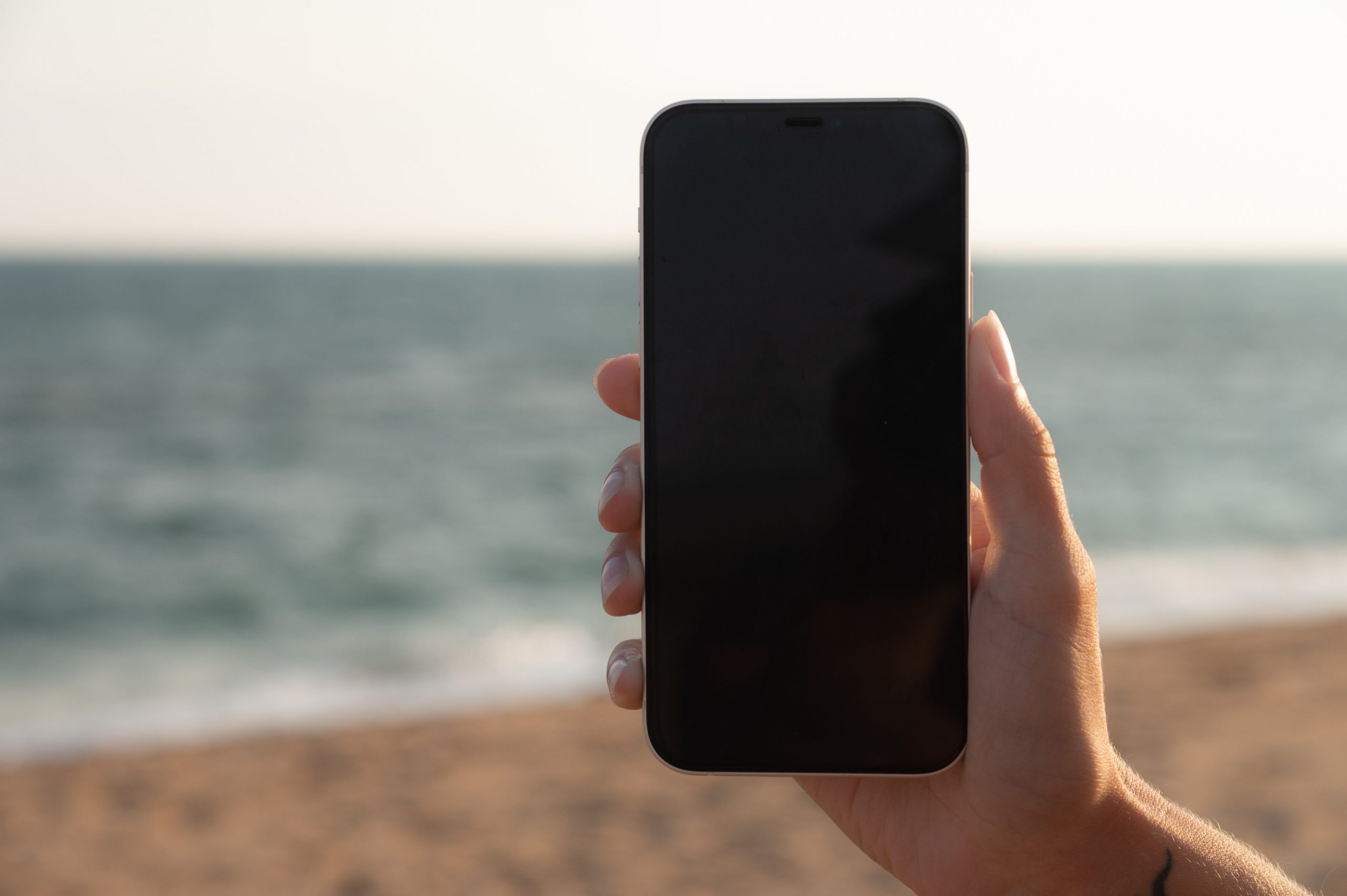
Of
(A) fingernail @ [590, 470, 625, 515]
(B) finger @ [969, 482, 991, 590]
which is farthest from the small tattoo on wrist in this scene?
(A) fingernail @ [590, 470, 625, 515]

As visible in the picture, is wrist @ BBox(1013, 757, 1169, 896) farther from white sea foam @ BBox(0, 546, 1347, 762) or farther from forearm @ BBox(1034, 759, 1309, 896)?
white sea foam @ BBox(0, 546, 1347, 762)

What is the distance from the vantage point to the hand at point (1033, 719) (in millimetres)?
1543

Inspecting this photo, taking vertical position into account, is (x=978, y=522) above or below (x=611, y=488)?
below

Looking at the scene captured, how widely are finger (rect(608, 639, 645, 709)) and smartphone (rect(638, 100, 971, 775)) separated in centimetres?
3

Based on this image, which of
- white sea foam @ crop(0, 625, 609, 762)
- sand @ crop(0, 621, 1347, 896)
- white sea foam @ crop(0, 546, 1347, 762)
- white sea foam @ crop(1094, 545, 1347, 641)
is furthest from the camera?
white sea foam @ crop(1094, 545, 1347, 641)

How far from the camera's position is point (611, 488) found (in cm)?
165

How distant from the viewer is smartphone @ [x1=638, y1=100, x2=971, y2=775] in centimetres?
155

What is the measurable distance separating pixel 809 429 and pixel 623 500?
1.08 feet

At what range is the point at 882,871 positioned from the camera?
4262 mm

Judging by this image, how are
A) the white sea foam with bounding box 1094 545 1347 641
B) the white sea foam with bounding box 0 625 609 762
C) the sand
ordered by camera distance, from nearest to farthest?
the sand → the white sea foam with bounding box 0 625 609 762 → the white sea foam with bounding box 1094 545 1347 641

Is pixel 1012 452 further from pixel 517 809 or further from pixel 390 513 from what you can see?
pixel 390 513

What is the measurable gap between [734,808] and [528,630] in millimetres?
4217

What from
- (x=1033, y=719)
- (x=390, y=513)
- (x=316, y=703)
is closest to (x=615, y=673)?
(x=1033, y=719)

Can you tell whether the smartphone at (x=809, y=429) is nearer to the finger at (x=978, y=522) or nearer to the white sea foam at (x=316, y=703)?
the finger at (x=978, y=522)
